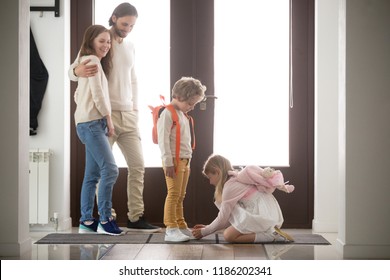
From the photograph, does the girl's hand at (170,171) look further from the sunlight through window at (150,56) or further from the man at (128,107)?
the sunlight through window at (150,56)

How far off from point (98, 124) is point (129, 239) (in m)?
0.67

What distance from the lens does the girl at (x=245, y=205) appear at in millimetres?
4070

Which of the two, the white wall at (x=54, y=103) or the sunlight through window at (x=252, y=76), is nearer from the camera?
the white wall at (x=54, y=103)

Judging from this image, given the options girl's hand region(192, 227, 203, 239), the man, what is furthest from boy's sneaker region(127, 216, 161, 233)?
girl's hand region(192, 227, 203, 239)

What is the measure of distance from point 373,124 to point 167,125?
3.89 ft

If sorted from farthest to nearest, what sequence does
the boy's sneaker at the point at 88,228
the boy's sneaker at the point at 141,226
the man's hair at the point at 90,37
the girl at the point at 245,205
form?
the boy's sneaker at the point at 141,226 → the boy's sneaker at the point at 88,228 → the man's hair at the point at 90,37 → the girl at the point at 245,205

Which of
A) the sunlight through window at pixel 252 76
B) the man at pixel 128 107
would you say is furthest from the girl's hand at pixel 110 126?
the sunlight through window at pixel 252 76

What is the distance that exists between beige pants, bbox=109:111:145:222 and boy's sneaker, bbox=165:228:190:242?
0.52m

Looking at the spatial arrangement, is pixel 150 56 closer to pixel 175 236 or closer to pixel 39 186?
pixel 39 186

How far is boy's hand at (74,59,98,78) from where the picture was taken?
13.9 ft

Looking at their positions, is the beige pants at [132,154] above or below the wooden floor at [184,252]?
above

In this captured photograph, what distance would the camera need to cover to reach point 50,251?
3836 millimetres

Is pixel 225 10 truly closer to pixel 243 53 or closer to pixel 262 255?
pixel 243 53

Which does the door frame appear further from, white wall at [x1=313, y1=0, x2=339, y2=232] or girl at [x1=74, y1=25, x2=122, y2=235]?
girl at [x1=74, y1=25, x2=122, y2=235]
